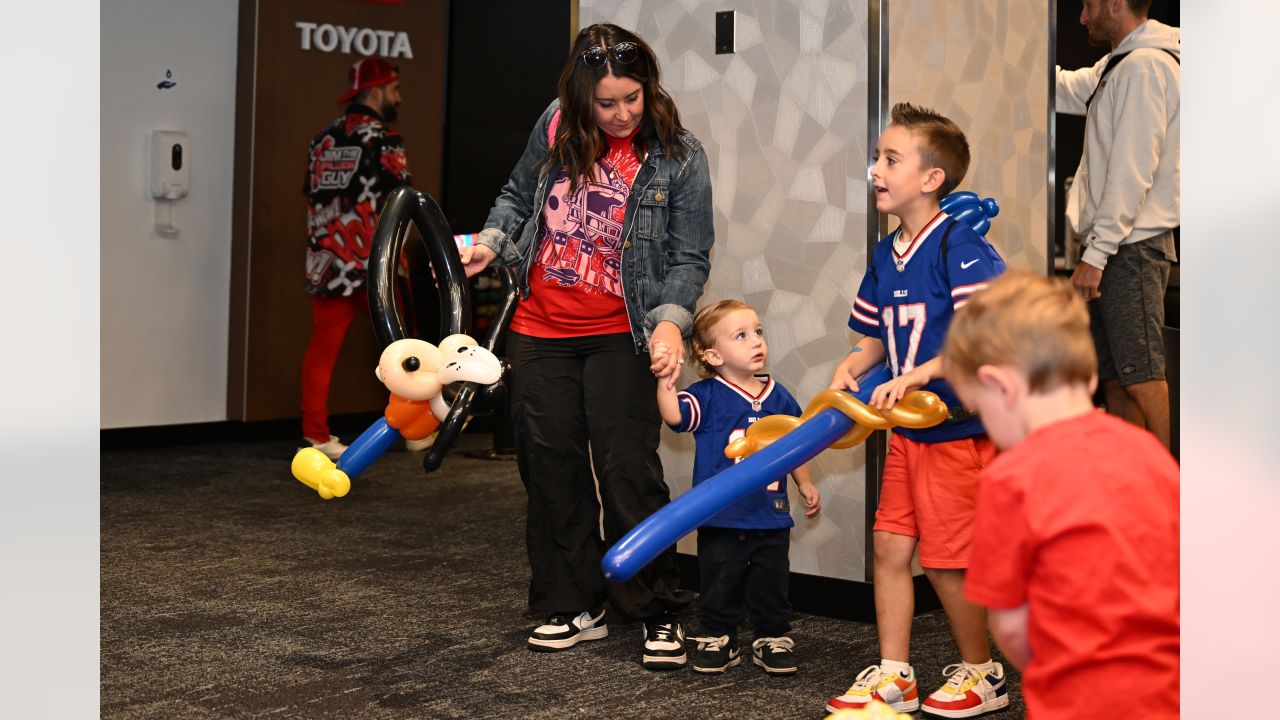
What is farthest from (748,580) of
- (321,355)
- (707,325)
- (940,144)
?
(321,355)

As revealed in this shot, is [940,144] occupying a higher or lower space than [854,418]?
higher

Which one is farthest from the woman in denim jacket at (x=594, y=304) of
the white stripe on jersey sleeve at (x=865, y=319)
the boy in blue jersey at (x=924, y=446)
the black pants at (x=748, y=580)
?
the boy in blue jersey at (x=924, y=446)

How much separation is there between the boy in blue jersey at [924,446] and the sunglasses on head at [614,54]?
57cm

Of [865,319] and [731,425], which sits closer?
[865,319]

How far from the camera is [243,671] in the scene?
9.57ft

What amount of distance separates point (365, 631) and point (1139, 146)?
7.54ft

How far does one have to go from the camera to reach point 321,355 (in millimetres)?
6168

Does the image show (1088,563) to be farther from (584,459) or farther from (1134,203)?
(1134,203)

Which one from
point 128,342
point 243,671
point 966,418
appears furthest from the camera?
point 128,342

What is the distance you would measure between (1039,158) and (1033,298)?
259 cm

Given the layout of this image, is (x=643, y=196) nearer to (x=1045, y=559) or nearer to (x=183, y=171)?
(x=1045, y=559)

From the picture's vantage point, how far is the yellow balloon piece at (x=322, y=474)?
2.17m

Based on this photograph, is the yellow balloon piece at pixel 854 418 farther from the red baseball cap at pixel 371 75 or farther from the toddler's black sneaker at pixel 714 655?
the red baseball cap at pixel 371 75
